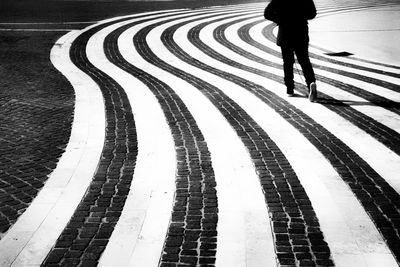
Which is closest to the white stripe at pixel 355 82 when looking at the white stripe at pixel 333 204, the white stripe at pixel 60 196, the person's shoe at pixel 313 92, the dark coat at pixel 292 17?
the person's shoe at pixel 313 92

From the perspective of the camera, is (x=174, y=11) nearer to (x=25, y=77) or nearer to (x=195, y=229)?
(x=25, y=77)

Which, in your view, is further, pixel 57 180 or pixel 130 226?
pixel 57 180

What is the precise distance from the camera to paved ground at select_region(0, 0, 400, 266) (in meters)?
3.62

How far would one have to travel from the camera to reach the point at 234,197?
4375mm

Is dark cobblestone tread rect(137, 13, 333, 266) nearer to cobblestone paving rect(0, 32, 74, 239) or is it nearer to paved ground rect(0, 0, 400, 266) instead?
paved ground rect(0, 0, 400, 266)

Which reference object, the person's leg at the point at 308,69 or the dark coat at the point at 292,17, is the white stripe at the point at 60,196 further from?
the person's leg at the point at 308,69

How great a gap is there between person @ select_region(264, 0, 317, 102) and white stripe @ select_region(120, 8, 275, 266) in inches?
68.9

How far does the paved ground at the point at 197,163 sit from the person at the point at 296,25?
600 mm

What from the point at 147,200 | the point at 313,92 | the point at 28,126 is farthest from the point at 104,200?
the point at 313,92

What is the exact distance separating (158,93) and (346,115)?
346cm

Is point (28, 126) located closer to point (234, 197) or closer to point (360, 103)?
point (234, 197)

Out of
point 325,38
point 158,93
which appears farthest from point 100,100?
point 325,38

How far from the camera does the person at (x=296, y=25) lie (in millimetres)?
7277

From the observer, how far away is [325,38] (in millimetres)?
13938
